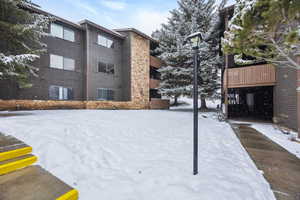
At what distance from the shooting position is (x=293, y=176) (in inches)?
106

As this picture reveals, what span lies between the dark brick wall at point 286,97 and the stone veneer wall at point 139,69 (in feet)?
37.8

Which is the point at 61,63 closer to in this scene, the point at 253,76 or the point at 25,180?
the point at 25,180

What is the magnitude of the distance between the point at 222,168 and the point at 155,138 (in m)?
2.37

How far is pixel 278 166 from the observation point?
122 inches

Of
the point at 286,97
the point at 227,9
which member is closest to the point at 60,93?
the point at 227,9

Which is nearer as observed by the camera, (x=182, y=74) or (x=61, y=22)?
(x=61, y=22)

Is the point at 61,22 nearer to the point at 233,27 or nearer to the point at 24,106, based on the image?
the point at 24,106

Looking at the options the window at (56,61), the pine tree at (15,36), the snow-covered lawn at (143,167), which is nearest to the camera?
the snow-covered lawn at (143,167)

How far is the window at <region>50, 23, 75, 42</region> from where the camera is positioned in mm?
11448

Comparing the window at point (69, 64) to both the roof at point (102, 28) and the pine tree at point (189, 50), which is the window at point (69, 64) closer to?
the roof at point (102, 28)

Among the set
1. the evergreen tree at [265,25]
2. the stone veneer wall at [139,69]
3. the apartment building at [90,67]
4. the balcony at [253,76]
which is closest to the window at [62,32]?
the apartment building at [90,67]

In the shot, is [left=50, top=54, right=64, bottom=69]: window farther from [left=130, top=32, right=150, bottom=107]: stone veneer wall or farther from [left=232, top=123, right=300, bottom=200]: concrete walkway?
[left=232, top=123, right=300, bottom=200]: concrete walkway

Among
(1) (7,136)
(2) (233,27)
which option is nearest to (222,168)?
(2) (233,27)

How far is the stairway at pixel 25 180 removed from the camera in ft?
6.28
